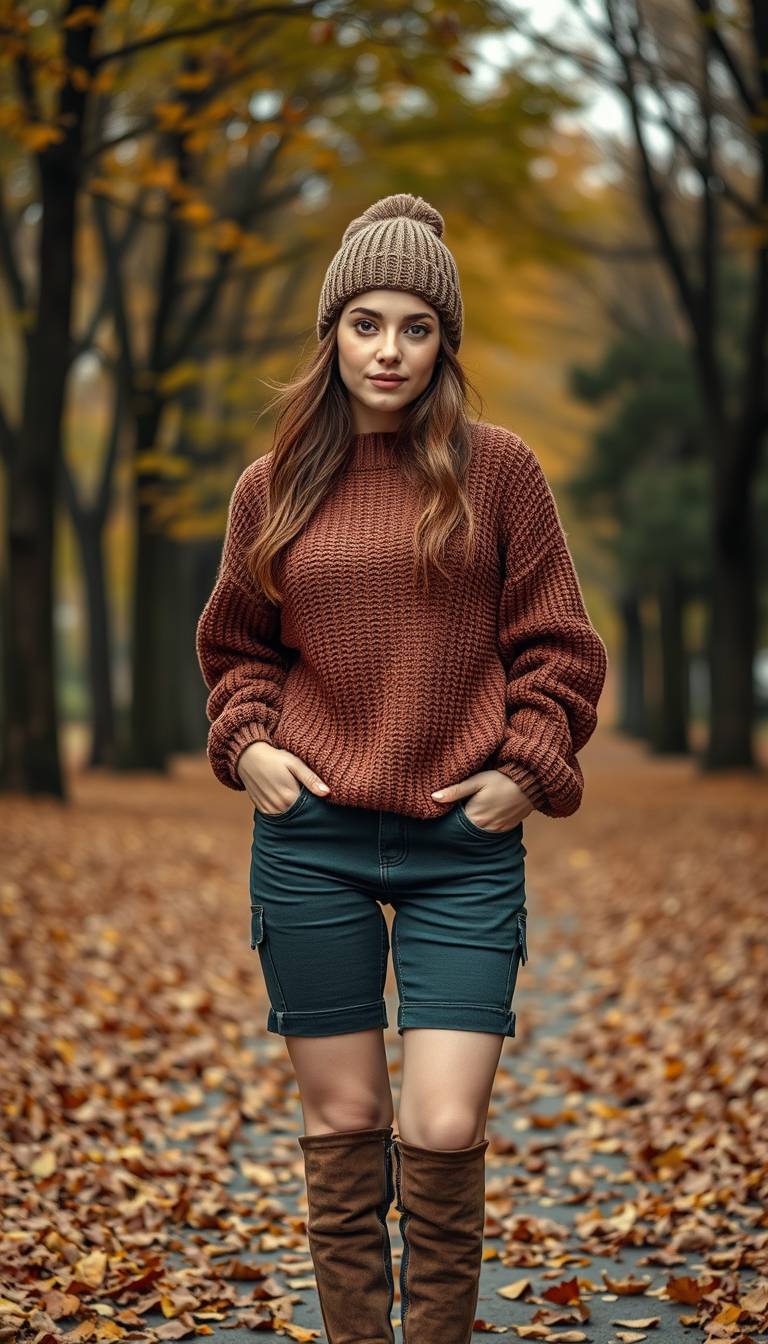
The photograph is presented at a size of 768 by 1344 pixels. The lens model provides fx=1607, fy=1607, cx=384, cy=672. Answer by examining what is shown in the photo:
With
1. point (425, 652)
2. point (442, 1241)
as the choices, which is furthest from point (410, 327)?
point (442, 1241)

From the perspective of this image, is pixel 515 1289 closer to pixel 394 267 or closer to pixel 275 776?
pixel 275 776

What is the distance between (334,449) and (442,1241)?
1550 mm

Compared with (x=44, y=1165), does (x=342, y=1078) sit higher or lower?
higher

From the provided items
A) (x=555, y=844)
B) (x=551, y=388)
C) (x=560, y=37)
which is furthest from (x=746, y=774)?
(x=551, y=388)

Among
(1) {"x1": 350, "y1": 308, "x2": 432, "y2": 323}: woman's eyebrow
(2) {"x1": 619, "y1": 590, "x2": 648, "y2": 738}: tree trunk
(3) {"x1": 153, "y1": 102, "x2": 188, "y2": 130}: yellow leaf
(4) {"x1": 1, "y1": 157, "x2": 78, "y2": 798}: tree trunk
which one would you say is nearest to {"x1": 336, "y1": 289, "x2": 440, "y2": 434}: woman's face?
(1) {"x1": 350, "y1": 308, "x2": 432, "y2": 323}: woman's eyebrow

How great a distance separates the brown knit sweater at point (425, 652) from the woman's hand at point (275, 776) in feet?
0.08

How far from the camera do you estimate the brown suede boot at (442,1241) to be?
3.01 metres

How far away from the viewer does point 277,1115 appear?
5965 mm

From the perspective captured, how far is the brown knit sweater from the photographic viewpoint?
3.06 metres

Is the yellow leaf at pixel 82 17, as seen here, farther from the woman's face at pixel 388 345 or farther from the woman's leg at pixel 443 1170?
the woman's leg at pixel 443 1170

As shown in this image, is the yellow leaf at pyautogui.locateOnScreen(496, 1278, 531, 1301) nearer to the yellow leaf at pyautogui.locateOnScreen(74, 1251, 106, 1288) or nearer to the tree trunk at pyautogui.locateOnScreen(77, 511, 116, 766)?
the yellow leaf at pyautogui.locateOnScreen(74, 1251, 106, 1288)

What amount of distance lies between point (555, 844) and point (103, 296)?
800cm

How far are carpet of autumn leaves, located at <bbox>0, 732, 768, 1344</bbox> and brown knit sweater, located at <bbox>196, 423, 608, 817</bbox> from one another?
1555 mm

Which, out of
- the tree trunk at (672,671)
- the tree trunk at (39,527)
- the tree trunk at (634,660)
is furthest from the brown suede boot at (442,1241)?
the tree trunk at (634,660)
